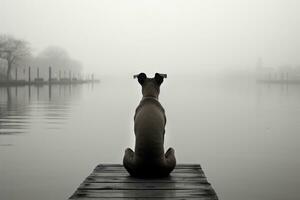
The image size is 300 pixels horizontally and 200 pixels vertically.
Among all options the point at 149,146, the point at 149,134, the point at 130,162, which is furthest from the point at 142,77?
the point at 130,162

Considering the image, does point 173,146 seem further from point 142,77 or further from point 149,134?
point 149,134

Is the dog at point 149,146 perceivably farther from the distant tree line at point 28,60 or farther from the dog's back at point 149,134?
the distant tree line at point 28,60

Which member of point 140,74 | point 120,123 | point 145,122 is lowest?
point 120,123

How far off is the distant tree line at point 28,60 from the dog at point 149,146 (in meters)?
86.7

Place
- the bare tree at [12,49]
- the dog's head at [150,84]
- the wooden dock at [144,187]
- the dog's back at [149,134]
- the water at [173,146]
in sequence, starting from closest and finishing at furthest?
1. the wooden dock at [144,187]
2. the dog's back at [149,134]
3. the dog's head at [150,84]
4. the water at [173,146]
5. the bare tree at [12,49]

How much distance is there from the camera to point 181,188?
716 centimetres

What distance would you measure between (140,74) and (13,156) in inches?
312

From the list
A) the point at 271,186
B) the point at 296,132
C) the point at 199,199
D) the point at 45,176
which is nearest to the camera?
the point at 199,199

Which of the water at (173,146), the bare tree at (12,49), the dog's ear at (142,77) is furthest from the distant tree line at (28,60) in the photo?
the dog's ear at (142,77)

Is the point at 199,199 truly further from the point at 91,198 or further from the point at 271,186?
the point at 271,186

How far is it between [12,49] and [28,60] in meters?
13.5

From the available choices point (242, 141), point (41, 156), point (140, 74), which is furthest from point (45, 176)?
point (242, 141)

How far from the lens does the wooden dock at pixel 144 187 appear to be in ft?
22.0

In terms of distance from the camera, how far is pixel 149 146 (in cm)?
731
